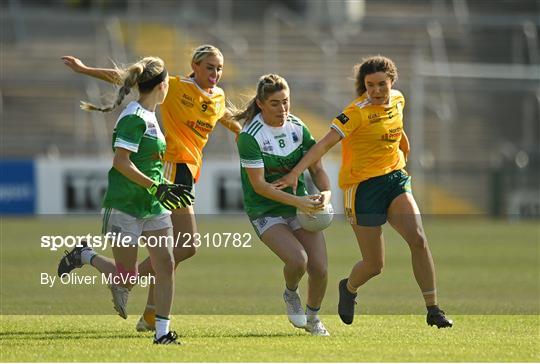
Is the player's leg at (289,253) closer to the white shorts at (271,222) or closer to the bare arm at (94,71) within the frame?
the white shorts at (271,222)

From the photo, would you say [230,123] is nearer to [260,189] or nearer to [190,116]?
[190,116]

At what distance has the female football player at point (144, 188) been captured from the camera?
870 centimetres

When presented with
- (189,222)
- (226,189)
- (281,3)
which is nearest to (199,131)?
(189,222)

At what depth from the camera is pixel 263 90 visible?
9.58m

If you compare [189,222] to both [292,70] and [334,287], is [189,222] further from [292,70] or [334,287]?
[292,70]

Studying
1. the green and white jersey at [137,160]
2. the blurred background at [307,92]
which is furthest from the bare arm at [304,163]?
the blurred background at [307,92]

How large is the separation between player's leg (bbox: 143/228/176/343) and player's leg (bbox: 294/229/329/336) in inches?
52.5

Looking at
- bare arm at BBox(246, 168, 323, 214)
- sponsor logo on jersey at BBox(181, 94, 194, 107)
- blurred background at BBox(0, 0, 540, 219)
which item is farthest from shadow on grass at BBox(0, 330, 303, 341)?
blurred background at BBox(0, 0, 540, 219)

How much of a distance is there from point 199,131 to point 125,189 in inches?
67.8

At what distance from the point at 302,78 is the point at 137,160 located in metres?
24.4

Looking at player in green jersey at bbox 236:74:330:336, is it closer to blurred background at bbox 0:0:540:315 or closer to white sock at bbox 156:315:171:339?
white sock at bbox 156:315:171:339

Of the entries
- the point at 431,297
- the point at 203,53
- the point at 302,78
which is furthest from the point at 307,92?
the point at 431,297

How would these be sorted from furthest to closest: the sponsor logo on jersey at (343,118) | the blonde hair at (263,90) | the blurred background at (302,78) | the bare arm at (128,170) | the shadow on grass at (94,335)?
the blurred background at (302,78) → the sponsor logo on jersey at (343,118) → the blonde hair at (263,90) → the shadow on grass at (94,335) → the bare arm at (128,170)

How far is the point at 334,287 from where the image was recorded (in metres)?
14.8
